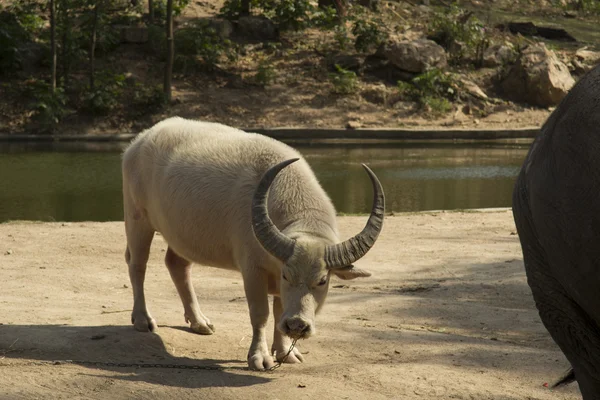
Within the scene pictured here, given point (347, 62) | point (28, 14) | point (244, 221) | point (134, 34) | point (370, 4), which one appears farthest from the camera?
point (370, 4)

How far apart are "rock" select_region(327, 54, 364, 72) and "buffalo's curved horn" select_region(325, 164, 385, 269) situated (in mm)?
22236

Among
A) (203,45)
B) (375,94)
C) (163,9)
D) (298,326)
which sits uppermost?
(298,326)

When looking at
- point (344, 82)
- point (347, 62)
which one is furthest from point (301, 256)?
point (347, 62)

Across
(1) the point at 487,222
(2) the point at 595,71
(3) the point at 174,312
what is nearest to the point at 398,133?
(1) the point at 487,222

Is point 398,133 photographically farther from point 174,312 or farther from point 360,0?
point 174,312

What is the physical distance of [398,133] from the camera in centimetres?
2328

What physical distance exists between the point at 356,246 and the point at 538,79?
21.8m

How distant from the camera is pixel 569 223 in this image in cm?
277

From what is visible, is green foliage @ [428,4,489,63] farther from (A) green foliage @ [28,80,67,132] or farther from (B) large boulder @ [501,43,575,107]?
(A) green foliage @ [28,80,67,132]

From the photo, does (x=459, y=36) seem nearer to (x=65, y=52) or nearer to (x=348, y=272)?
(x=65, y=52)

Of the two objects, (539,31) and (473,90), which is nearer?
(473,90)

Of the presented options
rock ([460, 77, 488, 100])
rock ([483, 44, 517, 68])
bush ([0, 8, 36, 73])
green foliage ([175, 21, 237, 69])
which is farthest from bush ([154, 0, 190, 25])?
rock ([483, 44, 517, 68])

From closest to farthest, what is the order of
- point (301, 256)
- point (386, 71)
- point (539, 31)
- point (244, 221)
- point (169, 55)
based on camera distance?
point (301, 256) → point (244, 221) → point (169, 55) → point (386, 71) → point (539, 31)

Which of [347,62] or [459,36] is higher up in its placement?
[459,36]
